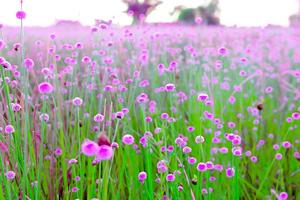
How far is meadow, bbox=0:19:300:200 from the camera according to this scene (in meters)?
1.17

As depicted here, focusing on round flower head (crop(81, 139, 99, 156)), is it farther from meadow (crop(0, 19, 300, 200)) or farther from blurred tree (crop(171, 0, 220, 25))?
blurred tree (crop(171, 0, 220, 25))

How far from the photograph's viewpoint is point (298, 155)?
175 centimetres

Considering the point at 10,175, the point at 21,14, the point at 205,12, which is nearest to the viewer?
the point at 10,175

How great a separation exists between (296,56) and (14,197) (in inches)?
114

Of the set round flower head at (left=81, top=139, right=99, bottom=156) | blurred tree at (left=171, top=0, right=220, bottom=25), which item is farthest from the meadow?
blurred tree at (left=171, top=0, right=220, bottom=25)

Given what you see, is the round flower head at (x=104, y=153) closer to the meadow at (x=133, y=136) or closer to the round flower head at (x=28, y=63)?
the meadow at (x=133, y=136)

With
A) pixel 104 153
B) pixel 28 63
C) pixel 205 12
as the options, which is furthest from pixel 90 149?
pixel 205 12

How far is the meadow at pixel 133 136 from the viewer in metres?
1.17

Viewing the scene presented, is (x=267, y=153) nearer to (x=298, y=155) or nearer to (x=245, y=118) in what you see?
(x=298, y=155)

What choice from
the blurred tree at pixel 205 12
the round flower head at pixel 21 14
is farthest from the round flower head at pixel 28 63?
the blurred tree at pixel 205 12

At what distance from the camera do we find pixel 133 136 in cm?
177

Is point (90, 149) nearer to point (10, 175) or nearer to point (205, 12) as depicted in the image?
point (10, 175)

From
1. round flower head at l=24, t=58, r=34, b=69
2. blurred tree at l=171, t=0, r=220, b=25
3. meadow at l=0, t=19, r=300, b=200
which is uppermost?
blurred tree at l=171, t=0, r=220, b=25

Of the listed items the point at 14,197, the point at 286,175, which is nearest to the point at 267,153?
the point at 286,175
